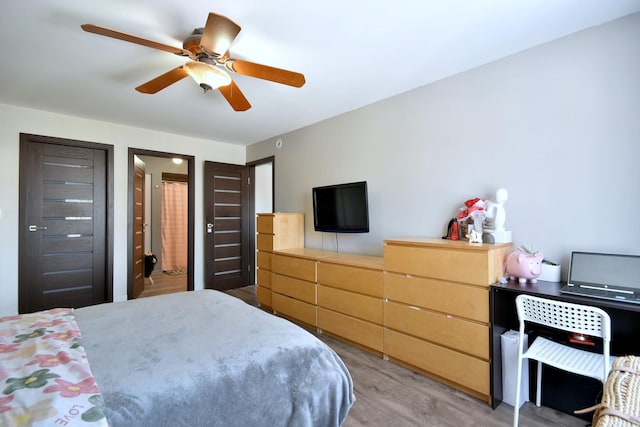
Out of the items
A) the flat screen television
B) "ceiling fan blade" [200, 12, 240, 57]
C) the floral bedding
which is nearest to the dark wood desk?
the flat screen television

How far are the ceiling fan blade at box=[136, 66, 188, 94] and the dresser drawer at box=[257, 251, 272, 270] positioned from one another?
219 cm

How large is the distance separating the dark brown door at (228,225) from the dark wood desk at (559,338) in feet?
12.9

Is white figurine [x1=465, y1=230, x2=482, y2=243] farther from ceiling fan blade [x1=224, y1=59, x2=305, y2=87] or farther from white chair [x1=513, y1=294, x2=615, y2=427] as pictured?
ceiling fan blade [x1=224, y1=59, x2=305, y2=87]

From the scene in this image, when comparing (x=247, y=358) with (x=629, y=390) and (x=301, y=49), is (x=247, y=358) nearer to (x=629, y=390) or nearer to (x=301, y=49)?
(x=629, y=390)

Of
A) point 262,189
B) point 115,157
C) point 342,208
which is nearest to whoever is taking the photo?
point 342,208

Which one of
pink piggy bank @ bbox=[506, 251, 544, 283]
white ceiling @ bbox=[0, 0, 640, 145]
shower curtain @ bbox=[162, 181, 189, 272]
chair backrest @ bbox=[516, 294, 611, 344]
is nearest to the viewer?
chair backrest @ bbox=[516, 294, 611, 344]

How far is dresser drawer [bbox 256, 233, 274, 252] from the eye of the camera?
12.4 feet

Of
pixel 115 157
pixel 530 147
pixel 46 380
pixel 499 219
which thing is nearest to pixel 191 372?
pixel 46 380

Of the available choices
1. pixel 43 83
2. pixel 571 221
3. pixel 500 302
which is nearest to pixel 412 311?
pixel 500 302

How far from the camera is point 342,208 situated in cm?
335

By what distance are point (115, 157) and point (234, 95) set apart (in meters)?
2.57

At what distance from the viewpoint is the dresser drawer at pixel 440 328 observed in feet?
6.53

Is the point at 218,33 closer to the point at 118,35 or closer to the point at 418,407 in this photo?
the point at 118,35

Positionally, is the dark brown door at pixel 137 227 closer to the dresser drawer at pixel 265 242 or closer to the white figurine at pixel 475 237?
the dresser drawer at pixel 265 242
